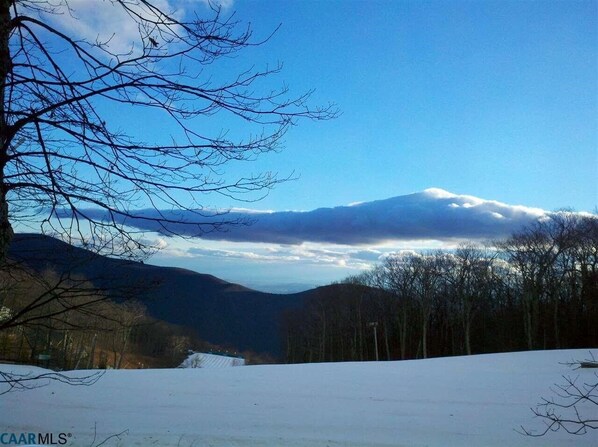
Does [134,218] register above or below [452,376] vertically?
above

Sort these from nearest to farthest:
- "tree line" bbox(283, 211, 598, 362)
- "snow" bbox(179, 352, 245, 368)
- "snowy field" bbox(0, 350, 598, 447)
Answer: "snowy field" bbox(0, 350, 598, 447) < "tree line" bbox(283, 211, 598, 362) < "snow" bbox(179, 352, 245, 368)

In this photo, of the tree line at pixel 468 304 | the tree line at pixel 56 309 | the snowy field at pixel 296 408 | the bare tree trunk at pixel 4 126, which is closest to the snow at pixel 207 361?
the tree line at pixel 468 304

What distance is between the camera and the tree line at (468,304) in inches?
1800

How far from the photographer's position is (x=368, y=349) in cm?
6116

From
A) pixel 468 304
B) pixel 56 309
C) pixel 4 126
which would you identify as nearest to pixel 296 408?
pixel 56 309

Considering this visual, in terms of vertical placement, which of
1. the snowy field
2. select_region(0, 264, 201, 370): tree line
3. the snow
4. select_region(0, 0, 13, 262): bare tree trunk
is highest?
select_region(0, 0, 13, 262): bare tree trunk

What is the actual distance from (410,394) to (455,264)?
40182 millimetres

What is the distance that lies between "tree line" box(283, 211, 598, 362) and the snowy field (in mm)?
26418

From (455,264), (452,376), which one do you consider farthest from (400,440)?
(455,264)

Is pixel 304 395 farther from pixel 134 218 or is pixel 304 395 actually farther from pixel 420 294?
pixel 420 294

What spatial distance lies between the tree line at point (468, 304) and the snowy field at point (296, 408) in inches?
1040

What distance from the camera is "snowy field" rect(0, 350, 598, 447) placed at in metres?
10.6

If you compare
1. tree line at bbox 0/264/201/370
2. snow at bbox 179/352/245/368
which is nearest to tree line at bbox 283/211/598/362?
snow at bbox 179/352/245/368

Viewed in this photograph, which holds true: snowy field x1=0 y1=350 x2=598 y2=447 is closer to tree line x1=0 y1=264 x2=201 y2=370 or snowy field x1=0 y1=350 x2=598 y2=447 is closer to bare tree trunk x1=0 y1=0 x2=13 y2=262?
tree line x1=0 y1=264 x2=201 y2=370
